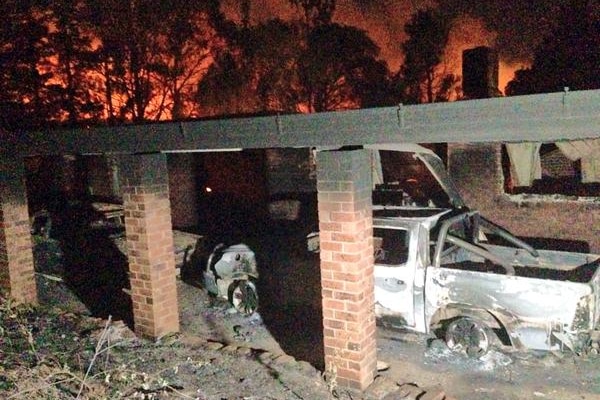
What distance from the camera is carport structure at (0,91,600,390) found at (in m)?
3.71

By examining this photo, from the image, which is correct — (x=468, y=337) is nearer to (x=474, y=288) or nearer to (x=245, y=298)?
(x=474, y=288)

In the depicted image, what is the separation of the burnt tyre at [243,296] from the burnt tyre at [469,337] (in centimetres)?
301

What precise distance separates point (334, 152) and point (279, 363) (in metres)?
2.37

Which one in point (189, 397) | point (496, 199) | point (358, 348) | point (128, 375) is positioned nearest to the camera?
point (189, 397)

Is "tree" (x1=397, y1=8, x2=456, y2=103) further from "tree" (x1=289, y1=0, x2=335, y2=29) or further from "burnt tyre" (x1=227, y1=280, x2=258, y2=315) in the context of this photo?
"burnt tyre" (x1=227, y1=280, x2=258, y2=315)

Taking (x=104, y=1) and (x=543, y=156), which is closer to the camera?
Answer: (x=543, y=156)

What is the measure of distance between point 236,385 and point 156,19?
17.7 m

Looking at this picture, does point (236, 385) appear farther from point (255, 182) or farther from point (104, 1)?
point (104, 1)

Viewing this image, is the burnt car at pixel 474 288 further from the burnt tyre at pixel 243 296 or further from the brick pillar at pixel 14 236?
the brick pillar at pixel 14 236

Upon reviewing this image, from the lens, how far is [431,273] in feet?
20.1

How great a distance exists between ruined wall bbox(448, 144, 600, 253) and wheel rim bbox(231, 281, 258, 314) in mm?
5561

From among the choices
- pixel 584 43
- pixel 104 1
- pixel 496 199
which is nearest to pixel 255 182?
pixel 496 199

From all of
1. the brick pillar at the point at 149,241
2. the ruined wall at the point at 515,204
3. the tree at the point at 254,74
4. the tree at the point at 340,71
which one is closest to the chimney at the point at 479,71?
the ruined wall at the point at 515,204

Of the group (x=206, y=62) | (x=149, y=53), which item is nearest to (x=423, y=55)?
(x=206, y=62)
